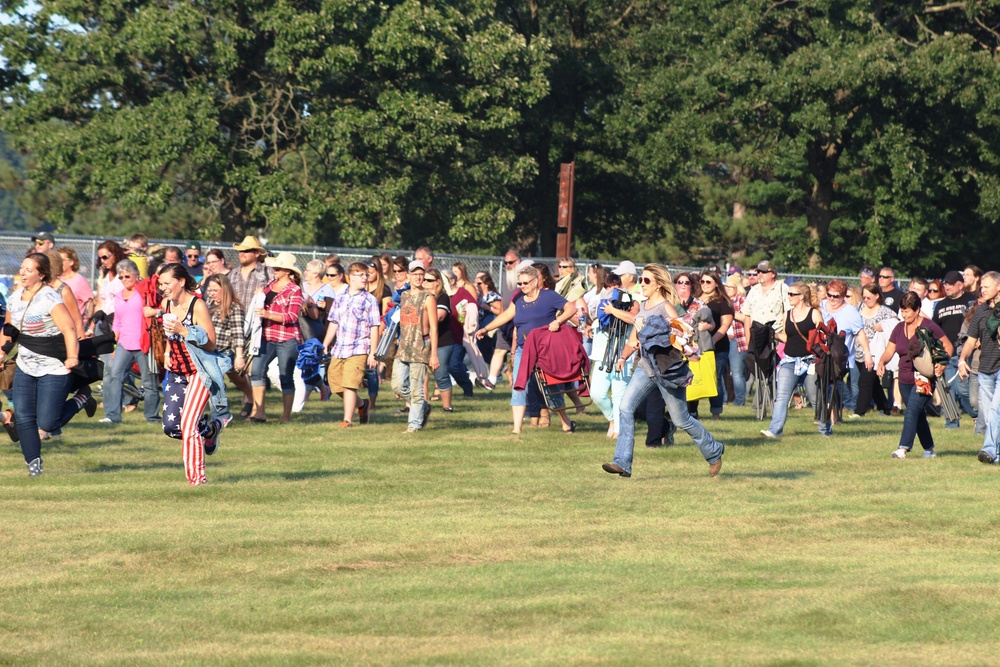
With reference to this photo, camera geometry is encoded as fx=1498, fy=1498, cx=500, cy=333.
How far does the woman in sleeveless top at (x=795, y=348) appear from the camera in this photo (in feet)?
54.2

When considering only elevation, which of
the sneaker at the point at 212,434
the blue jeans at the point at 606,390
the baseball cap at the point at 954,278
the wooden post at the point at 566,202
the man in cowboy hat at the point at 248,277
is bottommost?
the sneaker at the point at 212,434

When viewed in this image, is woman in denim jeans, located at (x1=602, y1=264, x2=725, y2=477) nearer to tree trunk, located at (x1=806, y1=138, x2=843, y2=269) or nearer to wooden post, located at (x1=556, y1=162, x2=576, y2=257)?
wooden post, located at (x1=556, y1=162, x2=576, y2=257)

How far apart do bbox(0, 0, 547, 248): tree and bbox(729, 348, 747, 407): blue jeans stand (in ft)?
59.3

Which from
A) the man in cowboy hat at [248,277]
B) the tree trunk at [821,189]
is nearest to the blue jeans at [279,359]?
the man in cowboy hat at [248,277]

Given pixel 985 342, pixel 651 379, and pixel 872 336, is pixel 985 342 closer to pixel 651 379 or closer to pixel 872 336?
pixel 651 379

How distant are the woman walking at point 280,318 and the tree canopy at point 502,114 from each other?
21.4 meters

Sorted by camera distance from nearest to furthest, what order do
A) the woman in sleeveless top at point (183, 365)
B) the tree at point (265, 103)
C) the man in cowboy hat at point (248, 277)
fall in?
the woman in sleeveless top at point (183, 365) → the man in cowboy hat at point (248, 277) → the tree at point (265, 103)

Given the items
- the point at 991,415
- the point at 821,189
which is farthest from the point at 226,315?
the point at 821,189

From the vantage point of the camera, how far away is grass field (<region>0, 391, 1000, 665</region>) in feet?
23.0

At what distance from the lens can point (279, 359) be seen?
1675 cm

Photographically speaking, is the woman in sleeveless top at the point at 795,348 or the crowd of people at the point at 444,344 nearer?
the crowd of people at the point at 444,344

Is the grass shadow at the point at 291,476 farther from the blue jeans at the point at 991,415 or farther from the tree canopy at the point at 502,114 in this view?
the tree canopy at the point at 502,114

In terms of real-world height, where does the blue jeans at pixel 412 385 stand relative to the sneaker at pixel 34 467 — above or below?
above

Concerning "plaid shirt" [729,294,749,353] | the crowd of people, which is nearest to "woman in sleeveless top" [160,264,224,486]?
the crowd of people
